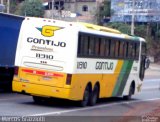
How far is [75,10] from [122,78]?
7147 cm

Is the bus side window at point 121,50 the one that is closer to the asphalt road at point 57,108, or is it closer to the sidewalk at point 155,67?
the asphalt road at point 57,108

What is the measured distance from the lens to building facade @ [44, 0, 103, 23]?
90.0 m

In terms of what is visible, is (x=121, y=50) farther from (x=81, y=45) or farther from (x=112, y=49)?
(x=81, y=45)

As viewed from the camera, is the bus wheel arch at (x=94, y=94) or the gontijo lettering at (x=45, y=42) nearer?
the gontijo lettering at (x=45, y=42)

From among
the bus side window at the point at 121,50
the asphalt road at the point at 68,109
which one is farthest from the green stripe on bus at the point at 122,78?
the bus side window at the point at 121,50

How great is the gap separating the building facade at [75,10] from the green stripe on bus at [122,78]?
197ft

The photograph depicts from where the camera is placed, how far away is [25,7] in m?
87.4

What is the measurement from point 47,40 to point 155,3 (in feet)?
217

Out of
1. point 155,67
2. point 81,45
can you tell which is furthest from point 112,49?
point 155,67

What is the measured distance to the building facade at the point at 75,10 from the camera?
3543 inches

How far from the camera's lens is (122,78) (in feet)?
86.2

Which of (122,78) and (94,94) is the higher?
(122,78)

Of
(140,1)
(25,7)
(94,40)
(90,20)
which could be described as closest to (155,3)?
(140,1)

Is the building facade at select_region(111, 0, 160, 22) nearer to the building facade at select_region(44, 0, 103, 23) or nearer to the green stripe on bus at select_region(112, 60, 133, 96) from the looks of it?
the building facade at select_region(44, 0, 103, 23)
